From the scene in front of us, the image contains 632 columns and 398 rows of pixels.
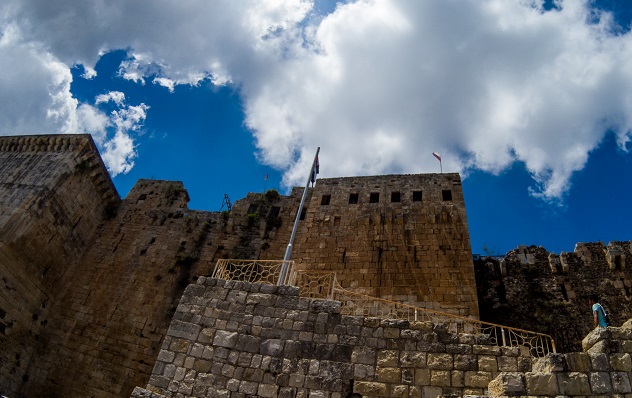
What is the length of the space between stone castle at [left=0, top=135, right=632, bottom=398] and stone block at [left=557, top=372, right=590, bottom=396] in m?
0.02

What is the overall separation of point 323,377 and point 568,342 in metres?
8.57

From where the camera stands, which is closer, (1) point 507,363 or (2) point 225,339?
(1) point 507,363

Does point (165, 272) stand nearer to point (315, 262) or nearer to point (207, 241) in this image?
point (207, 241)

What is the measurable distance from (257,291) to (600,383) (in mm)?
6310

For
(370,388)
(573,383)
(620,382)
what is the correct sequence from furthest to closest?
(370,388) → (573,383) → (620,382)

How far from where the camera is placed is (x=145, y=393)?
8172mm

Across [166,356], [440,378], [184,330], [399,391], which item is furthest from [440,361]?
[166,356]

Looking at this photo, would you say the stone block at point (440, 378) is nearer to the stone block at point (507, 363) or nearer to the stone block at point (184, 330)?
the stone block at point (507, 363)

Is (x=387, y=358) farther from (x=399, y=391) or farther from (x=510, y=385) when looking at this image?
(x=510, y=385)

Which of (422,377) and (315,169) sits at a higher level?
(315,169)

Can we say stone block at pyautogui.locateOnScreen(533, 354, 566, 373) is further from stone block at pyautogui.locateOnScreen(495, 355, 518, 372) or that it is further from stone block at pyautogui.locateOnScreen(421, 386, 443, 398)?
stone block at pyautogui.locateOnScreen(421, 386, 443, 398)

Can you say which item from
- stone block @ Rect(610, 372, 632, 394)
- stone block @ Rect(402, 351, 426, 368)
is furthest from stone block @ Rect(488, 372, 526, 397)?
stone block @ Rect(402, 351, 426, 368)

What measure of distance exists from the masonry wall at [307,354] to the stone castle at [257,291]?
26mm

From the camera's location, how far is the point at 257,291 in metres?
9.43
